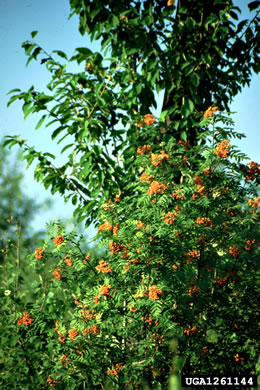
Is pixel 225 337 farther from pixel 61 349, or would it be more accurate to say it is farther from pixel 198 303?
pixel 61 349

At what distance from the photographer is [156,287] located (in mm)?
3480

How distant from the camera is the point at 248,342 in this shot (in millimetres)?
4203

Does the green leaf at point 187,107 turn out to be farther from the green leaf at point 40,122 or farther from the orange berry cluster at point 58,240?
the orange berry cluster at point 58,240

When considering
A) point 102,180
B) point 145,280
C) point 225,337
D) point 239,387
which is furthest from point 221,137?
point 239,387

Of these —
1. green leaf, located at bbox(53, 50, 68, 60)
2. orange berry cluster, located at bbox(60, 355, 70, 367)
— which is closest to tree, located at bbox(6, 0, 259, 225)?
green leaf, located at bbox(53, 50, 68, 60)

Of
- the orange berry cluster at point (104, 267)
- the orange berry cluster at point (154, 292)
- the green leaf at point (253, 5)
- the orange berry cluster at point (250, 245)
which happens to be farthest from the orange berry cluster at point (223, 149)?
the green leaf at point (253, 5)

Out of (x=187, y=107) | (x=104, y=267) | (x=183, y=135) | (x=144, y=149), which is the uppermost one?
(x=187, y=107)

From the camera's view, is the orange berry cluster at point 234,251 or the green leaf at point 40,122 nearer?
the orange berry cluster at point 234,251

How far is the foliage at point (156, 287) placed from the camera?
3.65 meters

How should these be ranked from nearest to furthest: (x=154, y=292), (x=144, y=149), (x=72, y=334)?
(x=154, y=292) < (x=72, y=334) < (x=144, y=149)

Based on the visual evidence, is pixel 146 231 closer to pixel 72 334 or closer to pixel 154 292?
pixel 154 292

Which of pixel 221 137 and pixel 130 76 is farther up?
pixel 130 76

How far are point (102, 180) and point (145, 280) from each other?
1.43m

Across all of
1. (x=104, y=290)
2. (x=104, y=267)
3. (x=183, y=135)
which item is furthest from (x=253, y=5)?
(x=104, y=290)
